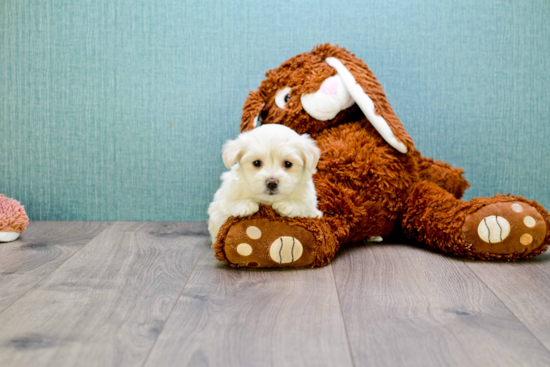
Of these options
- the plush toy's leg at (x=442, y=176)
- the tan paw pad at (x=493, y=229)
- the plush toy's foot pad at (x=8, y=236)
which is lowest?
the plush toy's foot pad at (x=8, y=236)

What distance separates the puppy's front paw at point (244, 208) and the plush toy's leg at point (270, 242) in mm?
14

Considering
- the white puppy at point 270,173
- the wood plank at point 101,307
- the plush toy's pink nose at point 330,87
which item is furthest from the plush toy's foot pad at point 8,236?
the plush toy's pink nose at point 330,87

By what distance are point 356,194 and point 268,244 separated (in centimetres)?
44

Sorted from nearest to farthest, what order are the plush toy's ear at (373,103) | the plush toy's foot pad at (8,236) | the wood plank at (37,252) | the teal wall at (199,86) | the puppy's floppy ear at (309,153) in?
1. the wood plank at (37,252)
2. the puppy's floppy ear at (309,153)
3. the plush toy's ear at (373,103)
4. the plush toy's foot pad at (8,236)
5. the teal wall at (199,86)

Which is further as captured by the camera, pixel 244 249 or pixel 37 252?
pixel 37 252

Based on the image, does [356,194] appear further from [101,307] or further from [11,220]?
[11,220]

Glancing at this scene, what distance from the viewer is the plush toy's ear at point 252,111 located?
5.91 feet

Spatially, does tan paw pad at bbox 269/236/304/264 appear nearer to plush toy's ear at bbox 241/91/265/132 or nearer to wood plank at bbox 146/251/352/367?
wood plank at bbox 146/251/352/367

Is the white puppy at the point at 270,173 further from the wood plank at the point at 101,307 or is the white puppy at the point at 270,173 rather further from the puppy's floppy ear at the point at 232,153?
the wood plank at the point at 101,307

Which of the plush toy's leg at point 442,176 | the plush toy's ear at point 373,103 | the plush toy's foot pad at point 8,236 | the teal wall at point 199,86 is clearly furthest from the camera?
the teal wall at point 199,86

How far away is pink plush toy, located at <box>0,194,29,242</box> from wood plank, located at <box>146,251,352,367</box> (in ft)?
2.87

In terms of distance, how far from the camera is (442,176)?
1962 millimetres

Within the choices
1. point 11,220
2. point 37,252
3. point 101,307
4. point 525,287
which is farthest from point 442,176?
point 11,220

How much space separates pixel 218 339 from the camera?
3.25 ft
